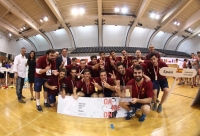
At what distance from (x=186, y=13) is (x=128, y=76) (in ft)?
43.7

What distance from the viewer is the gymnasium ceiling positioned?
32.1 feet

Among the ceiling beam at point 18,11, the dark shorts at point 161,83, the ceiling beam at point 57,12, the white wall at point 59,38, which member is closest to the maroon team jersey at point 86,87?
the dark shorts at point 161,83

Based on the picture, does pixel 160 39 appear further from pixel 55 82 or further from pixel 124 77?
pixel 55 82

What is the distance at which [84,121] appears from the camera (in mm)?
2369

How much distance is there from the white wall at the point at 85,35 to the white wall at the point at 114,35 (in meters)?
1.21

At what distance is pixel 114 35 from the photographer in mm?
15133

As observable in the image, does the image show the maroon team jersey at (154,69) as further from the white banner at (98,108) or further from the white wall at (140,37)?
the white wall at (140,37)

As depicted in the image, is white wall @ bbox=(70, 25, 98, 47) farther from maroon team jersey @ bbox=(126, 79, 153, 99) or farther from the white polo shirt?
maroon team jersey @ bbox=(126, 79, 153, 99)

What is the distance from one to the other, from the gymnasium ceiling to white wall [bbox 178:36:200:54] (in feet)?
15.1

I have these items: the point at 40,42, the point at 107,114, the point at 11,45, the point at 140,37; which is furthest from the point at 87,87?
the point at 11,45

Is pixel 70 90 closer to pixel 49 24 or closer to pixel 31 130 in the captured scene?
pixel 31 130

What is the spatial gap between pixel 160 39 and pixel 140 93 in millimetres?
17630

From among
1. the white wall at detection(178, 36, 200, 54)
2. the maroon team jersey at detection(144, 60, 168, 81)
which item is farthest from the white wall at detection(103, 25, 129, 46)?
the maroon team jersey at detection(144, 60, 168, 81)

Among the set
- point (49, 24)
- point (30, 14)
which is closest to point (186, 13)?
point (49, 24)
